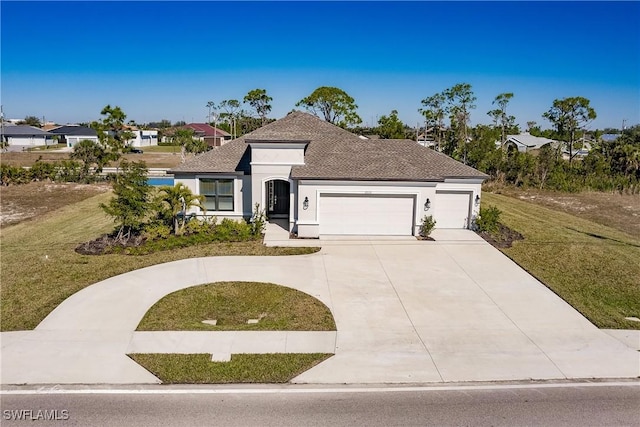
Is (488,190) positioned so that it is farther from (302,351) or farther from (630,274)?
(302,351)

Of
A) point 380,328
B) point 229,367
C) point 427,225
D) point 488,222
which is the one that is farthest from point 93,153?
point 380,328

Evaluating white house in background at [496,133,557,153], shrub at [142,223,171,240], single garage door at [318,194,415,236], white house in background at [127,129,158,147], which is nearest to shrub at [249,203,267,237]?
single garage door at [318,194,415,236]

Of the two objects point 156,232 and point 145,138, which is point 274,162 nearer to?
point 156,232

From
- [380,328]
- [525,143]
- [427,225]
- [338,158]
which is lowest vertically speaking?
[380,328]

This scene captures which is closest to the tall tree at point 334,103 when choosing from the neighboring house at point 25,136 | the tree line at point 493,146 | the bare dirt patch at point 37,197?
the tree line at point 493,146

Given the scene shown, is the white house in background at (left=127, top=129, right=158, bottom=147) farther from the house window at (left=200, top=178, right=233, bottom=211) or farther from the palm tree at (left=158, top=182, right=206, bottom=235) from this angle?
the palm tree at (left=158, top=182, right=206, bottom=235)

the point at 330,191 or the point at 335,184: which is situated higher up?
the point at 335,184

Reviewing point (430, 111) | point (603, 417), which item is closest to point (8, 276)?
point (603, 417)
